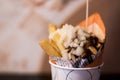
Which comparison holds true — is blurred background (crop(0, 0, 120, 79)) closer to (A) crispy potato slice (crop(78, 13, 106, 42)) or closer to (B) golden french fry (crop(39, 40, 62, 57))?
(A) crispy potato slice (crop(78, 13, 106, 42))

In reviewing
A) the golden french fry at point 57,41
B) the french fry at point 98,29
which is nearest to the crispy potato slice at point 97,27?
the french fry at point 98,29

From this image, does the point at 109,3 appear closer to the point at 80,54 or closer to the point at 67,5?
the point at 67,5

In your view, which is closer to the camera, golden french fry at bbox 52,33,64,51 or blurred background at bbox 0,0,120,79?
golden french fry at bbox 52,33,64,51

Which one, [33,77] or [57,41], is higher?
[57,41]

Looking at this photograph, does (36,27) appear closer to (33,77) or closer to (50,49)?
(33,77)

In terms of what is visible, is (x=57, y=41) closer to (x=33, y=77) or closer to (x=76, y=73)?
(x=76, y=73)

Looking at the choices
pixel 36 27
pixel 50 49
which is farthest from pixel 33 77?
pixel 50 49

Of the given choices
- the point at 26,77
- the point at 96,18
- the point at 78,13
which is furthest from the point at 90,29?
the point at 26,77

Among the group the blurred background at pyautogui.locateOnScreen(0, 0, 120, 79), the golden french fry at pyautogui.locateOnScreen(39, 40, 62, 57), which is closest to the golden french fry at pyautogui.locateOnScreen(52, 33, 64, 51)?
the golden french fry at pyautogui.locateOnScreen(39, 40, 62, 57)

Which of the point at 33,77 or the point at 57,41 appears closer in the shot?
the point at 57,41
